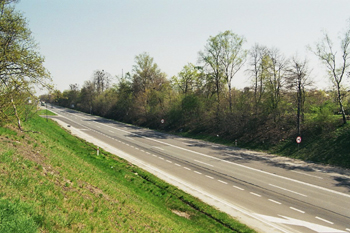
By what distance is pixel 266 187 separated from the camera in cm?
1568

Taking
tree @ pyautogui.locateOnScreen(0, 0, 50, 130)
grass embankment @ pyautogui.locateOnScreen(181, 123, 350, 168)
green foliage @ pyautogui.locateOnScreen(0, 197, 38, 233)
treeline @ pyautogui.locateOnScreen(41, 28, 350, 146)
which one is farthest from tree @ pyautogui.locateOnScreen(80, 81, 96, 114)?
green foliage @ pyautogui.locateOnScreen(0, 197, 38, 233)

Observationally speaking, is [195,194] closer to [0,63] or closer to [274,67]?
[0,63]

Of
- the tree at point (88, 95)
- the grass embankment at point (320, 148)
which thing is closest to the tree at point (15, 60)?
the grass embankment at point (320, 148)

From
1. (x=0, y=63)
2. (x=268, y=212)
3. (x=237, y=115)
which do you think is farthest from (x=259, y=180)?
(x=237, y=115)

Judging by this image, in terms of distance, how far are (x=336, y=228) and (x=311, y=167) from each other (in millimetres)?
10977

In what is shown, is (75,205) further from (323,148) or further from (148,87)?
(148,87)

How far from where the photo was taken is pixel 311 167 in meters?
20.6

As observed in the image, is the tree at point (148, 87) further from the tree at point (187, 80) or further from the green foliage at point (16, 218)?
the green foliage at point (16, 218)

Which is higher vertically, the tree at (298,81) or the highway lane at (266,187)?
the tree at (298,81)

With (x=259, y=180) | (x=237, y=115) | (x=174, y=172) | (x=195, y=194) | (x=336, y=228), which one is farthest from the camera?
(x=237, y=115)

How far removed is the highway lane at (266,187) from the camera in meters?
11.6

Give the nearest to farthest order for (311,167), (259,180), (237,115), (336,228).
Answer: (336,228), (259,180), (311,167), (237,115)

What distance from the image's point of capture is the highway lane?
38.0ft

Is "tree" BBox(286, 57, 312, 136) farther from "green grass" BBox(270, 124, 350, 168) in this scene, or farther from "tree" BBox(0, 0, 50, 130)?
"tree" BBox(0, 0, 50, 130)
